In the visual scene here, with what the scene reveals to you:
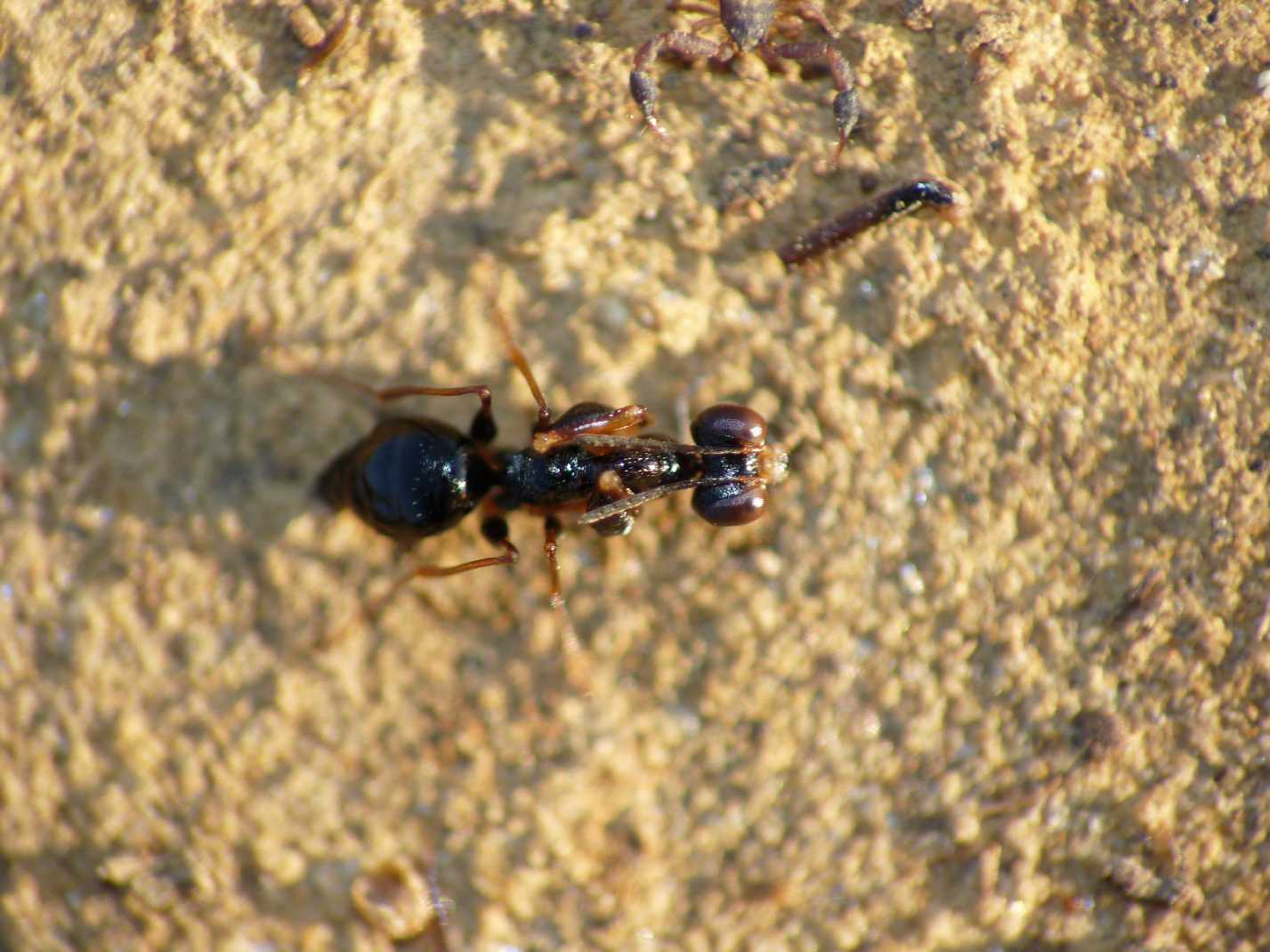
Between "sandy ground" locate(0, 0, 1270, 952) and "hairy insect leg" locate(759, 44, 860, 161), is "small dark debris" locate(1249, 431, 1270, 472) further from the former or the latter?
"hairy insect leg" locate(759, 44, 860, 161)

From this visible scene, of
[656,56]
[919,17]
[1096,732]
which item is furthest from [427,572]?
[919,17]

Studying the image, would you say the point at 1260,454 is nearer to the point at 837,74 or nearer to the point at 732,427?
the point at 732,427

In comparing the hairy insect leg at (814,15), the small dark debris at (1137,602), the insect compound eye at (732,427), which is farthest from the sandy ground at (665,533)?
the hairy insect leg at (814,15)

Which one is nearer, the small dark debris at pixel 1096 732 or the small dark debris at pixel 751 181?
the small dark debris at pixel 1096 732

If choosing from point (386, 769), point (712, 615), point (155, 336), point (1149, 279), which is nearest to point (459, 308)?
point (155, 336)

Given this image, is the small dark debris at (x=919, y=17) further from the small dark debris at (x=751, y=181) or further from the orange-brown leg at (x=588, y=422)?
the orange-brown leg at (x=588, y=422)
